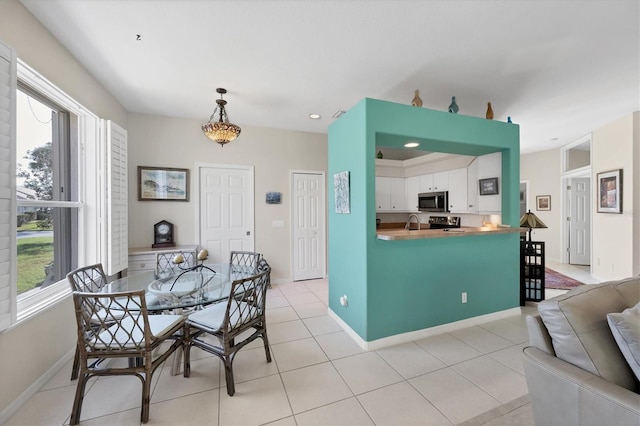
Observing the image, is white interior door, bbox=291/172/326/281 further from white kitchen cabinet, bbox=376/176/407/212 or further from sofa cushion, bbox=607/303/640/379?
sofa cushion, bbox=607/303/640/379

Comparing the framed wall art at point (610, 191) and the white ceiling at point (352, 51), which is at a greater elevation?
the white ceiling at point (352, 51)

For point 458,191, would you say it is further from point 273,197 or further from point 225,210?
point 225,210

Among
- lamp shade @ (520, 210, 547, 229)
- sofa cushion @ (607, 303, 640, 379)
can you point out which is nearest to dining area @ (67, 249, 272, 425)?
sofa cushion @ (607, 303, 640, 379)

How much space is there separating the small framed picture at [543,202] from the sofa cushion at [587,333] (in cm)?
637

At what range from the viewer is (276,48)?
91.2 inches

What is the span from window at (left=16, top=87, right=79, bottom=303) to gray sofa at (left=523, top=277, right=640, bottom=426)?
3.35 metres

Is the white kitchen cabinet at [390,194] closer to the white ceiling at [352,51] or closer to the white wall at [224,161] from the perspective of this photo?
the white wall at [224,161]

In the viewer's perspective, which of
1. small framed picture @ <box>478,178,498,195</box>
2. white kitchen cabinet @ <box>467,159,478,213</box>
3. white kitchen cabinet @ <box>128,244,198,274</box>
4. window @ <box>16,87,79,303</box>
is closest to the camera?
window @ <box>16,87,79,303</box>

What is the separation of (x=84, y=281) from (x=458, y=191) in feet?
16.0

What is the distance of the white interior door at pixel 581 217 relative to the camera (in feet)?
19.0

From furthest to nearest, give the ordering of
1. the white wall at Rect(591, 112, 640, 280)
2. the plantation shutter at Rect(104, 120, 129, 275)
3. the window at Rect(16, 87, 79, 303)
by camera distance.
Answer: the white wall at Rect(591, 112, 640, 280), the plantation shutter at Rect(104, 120, 129, 275), the window at Rect(16, 87, 79, 303)

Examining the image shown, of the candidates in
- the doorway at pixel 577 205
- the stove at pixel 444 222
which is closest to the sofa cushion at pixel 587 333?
the stove at pixel 444 222

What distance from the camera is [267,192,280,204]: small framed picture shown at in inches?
180

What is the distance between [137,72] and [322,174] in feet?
10.1
